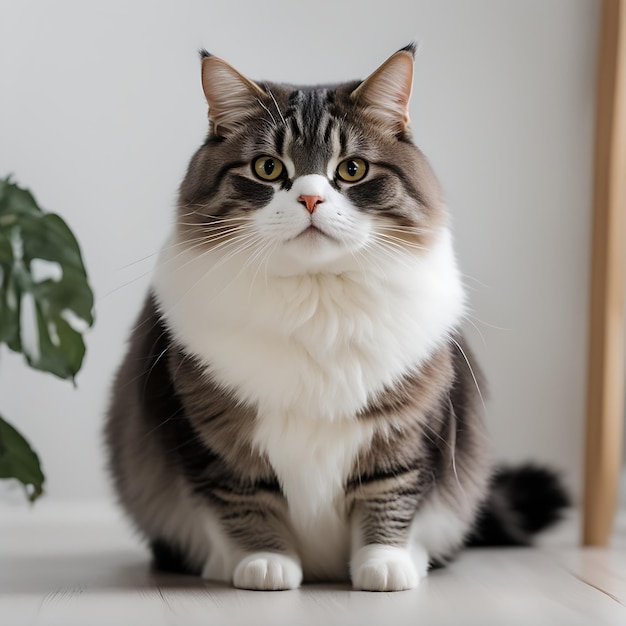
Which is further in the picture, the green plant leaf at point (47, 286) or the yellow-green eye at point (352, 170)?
the yellow-green eye at point (352, 170)

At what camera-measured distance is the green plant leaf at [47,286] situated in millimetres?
1219

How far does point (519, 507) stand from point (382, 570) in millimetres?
636

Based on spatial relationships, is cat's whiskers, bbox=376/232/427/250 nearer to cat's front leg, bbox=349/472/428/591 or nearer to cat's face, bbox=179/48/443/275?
cat's face, bbox=179/48/443/275

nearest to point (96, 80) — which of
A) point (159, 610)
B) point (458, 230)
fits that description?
point (458, 230)

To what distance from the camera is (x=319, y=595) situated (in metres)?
1.36

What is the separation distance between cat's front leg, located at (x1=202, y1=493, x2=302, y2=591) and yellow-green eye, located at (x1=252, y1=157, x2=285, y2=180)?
52cm

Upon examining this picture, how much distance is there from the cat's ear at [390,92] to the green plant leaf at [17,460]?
2.46 ft

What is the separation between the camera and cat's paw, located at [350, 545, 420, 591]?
136cm

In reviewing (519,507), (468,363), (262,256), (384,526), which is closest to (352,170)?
(262,256)

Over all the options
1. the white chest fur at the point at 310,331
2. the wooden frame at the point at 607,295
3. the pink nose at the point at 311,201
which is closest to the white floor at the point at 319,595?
the wooden frame at the point at 607,295

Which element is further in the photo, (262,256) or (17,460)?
(262,256)

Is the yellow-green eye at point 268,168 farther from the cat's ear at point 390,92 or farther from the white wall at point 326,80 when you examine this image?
the white wall at point 326,80

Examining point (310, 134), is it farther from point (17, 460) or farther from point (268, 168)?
point (17, 460)

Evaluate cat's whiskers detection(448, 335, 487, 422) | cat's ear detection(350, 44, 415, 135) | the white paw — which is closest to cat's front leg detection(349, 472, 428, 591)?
the white paw
